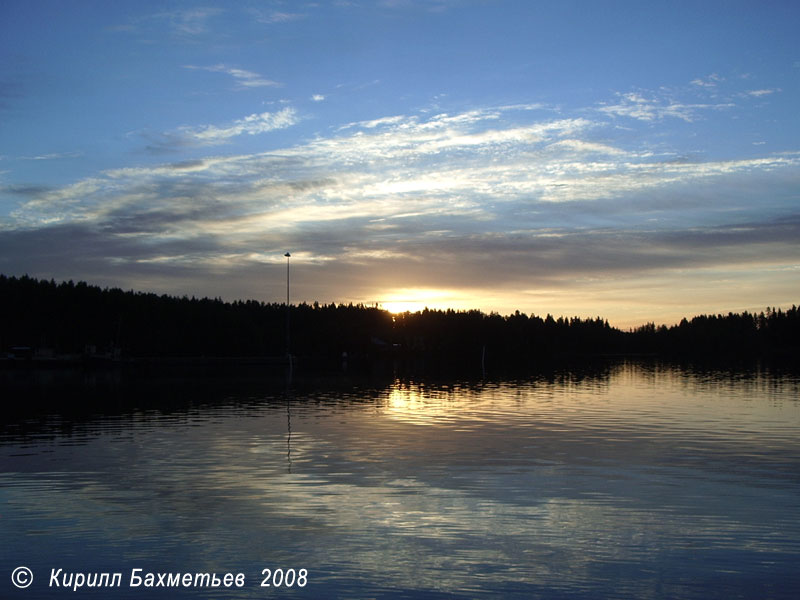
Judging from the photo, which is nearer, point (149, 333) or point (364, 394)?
point (364, 394)

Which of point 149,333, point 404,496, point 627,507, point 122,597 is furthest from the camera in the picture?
point 149,333

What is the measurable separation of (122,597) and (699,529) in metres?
13.5

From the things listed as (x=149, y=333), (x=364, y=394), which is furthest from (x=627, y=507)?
(x=149, y=333)

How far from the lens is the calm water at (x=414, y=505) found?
15180 mm

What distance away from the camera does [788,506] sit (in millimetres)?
21109

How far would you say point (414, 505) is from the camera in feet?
70.0

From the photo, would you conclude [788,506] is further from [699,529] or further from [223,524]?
[223,524]

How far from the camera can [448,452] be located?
105 ft

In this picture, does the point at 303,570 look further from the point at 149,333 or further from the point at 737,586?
the point at 149,333

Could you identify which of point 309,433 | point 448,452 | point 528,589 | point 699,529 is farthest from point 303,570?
point 309,433

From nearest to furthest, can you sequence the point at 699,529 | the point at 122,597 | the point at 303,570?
the point at 122,597, the point at 303,570, the point at 699,529

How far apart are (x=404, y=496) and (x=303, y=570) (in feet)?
24.3

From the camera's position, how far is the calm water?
1518 centimetres

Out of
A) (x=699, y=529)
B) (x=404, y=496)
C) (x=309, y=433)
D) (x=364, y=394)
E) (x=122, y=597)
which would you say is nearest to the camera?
(x=122, y=597)
